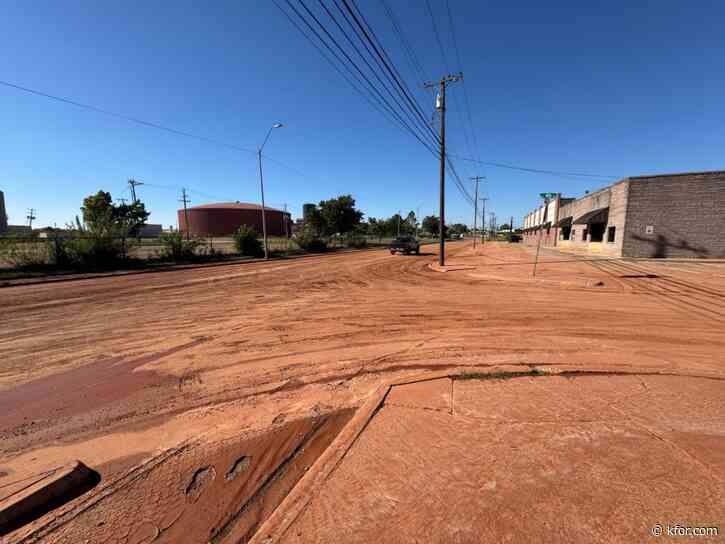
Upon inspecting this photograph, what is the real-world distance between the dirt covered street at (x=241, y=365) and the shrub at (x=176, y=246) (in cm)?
1178

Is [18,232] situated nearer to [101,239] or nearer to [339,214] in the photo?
[101,239]

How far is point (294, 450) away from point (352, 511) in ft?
2.99

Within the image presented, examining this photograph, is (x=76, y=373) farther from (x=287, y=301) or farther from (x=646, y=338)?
(x=646, y=338)

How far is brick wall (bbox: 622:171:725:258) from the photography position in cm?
1808

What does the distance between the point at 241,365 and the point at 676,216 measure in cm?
2690

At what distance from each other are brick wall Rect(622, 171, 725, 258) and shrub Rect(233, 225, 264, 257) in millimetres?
28417

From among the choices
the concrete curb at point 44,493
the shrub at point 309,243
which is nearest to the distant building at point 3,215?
the shrub at point 309,243

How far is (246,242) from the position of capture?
25922mm

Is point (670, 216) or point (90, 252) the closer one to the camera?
point (90, 252)

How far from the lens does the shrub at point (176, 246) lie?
20.5m

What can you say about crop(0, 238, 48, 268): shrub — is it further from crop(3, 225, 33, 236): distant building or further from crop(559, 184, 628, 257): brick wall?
crop(559, 184, 628, 257): brick wall

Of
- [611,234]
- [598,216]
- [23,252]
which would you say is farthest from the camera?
[598,216]

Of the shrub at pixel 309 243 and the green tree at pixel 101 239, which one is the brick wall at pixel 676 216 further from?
the green tree at pixel 101 239

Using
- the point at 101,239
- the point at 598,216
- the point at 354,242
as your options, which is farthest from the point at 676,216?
the point at 101,239
